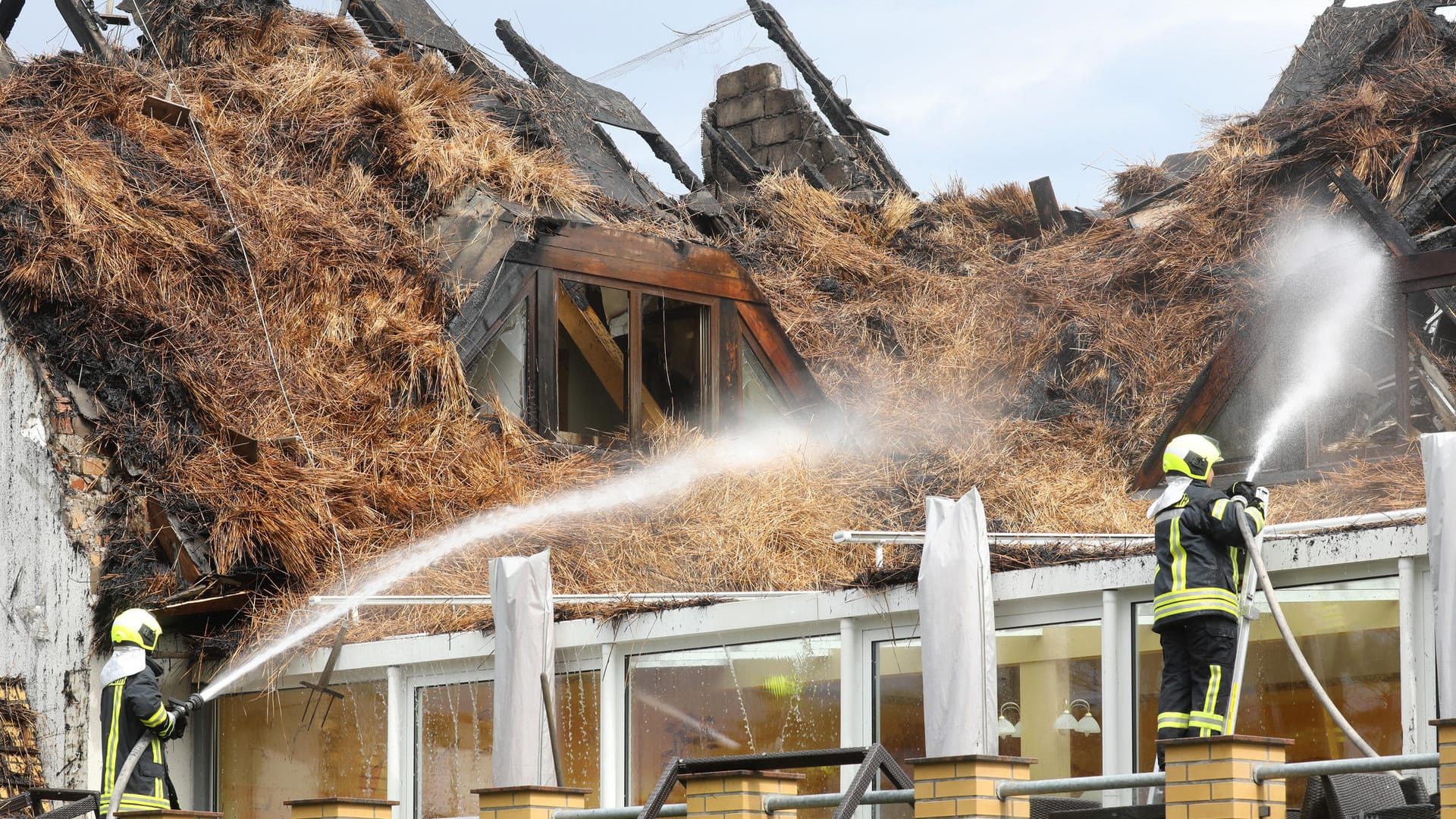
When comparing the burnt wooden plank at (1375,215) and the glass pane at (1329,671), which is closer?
the glass pane at (1329,671)

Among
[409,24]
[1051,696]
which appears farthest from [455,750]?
[409,24]

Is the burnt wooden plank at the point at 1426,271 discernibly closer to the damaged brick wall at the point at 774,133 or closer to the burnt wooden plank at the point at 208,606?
the burnt wooden plank at the point at 208,606

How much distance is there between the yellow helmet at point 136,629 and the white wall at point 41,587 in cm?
158

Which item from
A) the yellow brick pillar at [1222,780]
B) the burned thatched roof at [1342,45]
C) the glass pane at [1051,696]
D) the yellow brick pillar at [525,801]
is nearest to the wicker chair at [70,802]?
the yellow brick pillar at [525,801]

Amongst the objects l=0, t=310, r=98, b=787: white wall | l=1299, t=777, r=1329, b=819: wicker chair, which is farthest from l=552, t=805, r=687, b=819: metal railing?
l=0, t=310, r=98, b=787: white wall

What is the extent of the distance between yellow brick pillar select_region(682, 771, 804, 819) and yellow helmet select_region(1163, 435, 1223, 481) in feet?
7.11

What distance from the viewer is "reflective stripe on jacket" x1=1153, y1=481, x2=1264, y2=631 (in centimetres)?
766

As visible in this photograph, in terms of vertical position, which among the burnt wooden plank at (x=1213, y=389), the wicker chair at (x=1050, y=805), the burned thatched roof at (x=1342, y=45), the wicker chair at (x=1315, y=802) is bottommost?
the wicker chair at (x=1050, y=805)

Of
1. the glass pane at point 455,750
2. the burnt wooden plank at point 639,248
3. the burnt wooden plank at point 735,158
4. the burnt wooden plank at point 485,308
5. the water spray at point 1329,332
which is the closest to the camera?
the glass pane at point 455,750

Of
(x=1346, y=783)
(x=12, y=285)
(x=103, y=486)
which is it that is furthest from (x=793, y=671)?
(x=12, y=285)

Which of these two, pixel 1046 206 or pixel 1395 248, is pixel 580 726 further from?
pixel 1046 206

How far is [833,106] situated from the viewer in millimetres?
21266

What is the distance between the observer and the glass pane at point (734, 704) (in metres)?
9.88

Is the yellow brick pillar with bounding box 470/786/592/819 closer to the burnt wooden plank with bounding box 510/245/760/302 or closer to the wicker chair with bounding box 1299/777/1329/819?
the wicker chair with bounding box 1299/777/1329/819
